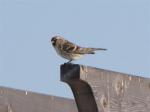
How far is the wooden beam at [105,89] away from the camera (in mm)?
3184

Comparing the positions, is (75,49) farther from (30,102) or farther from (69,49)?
(30,102)

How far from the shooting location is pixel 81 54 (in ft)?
20.6

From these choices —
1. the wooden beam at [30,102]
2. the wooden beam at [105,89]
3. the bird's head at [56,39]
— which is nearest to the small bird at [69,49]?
the bird's head at [56,39]

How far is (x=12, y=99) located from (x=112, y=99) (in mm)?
1962

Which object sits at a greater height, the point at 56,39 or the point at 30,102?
the point at 56,39

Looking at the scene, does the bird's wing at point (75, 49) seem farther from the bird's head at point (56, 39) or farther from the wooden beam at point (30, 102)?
the wooden beam at point (30, 102)

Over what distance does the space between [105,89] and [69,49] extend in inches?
142

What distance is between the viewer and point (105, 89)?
10.7 feet

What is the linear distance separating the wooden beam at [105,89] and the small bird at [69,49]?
107 inches

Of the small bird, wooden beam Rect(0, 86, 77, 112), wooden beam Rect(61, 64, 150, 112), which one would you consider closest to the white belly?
the small bird

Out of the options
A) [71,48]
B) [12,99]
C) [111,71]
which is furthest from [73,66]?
[71,48]

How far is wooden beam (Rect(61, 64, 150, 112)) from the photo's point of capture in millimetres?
3184

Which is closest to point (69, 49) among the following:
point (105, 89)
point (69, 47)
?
point (69, 47)

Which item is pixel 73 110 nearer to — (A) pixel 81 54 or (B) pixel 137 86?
(A) pixel 81 54
